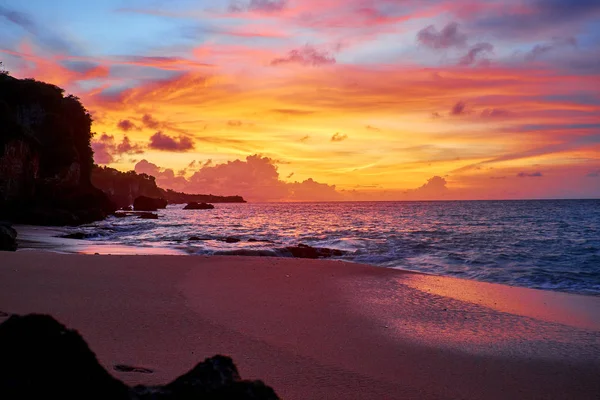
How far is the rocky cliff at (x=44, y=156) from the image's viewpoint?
4500 centimetres

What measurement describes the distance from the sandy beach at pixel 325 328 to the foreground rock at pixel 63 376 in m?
2.12

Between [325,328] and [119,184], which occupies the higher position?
[119,184]

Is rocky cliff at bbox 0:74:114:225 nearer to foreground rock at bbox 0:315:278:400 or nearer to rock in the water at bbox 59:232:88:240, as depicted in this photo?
rock in the water at bbox 59:232:88:240

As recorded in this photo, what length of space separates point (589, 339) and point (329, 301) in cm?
483

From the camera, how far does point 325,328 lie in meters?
7.63

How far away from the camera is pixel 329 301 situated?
9.98 metres

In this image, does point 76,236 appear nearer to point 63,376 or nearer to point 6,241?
point 6,241

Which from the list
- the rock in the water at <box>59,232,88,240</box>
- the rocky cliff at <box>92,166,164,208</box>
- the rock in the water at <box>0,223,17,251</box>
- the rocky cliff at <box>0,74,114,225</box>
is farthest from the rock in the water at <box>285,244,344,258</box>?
the rocky cliff at <box>92,166,164,208</box>

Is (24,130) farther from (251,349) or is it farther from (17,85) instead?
(251,349)

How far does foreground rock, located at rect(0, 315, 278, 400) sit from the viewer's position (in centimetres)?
245

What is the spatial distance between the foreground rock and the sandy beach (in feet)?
6.96

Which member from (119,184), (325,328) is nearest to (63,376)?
(325,328)

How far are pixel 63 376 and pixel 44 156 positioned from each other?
6084 centimetres

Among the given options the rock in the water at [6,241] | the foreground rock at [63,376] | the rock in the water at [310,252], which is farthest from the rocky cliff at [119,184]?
the foreground rock at [63,376]
